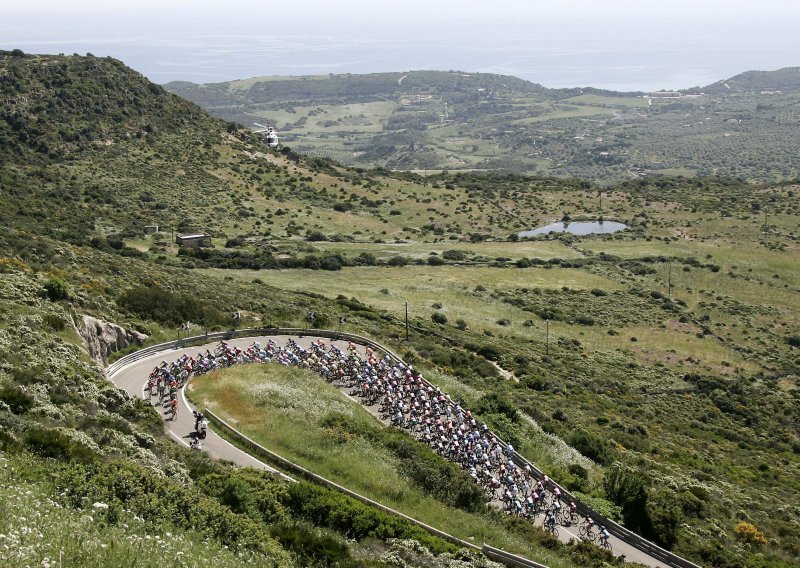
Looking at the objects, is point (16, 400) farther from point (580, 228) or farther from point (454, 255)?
point (580, 228)

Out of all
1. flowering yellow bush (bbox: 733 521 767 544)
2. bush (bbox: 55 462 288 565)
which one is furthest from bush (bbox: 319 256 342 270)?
bush (bbox: 55 462 288 565)

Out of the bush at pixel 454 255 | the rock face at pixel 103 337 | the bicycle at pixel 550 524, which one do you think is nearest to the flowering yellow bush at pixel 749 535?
the bicycle at pixel 550 524

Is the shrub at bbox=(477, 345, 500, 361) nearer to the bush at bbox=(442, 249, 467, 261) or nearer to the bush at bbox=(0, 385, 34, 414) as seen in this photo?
the bush at bbox=(442, 249, 467, 261)

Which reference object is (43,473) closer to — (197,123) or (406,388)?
(406,388)

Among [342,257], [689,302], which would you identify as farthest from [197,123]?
[689,302]

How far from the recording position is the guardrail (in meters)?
23.0

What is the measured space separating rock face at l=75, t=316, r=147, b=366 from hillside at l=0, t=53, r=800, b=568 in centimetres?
72

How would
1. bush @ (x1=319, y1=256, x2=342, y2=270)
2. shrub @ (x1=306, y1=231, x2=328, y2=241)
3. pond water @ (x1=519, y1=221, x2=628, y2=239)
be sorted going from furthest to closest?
1. pond water @ (x1=519, y1=221, x2=628, y2=239)
2. shrub @ (x1=306, y1=231, x2=328, y2=241)
3. bush @ (x1=319, y1=256, x2=342, y2=270)

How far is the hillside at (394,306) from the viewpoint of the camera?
1884 cm

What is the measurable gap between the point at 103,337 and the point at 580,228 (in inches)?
3023

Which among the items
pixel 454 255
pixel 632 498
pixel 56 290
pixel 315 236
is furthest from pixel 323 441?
pixel 315 236

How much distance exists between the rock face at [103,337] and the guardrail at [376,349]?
788 millimetres

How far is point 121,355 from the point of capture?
33.4 meters

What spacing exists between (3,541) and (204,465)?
30.1ft
